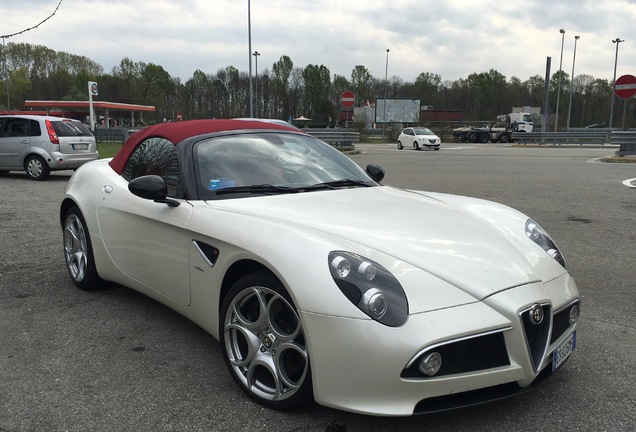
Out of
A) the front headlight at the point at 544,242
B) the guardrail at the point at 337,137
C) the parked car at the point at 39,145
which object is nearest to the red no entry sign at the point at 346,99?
the guardrail at the point at 337,137

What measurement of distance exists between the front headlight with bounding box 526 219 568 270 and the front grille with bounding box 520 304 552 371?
651 mm

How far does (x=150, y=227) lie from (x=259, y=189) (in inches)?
29.9

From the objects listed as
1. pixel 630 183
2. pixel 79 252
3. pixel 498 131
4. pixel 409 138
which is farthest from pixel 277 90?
pixel 79 252

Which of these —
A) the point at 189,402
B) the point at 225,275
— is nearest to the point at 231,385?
the point at 189,402

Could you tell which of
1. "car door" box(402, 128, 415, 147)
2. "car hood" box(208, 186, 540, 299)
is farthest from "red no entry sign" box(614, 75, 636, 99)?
"car hood" box(208, 186, 540, 299)

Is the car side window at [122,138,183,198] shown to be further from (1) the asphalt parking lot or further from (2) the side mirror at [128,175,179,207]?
(1) the asphalt parking lot

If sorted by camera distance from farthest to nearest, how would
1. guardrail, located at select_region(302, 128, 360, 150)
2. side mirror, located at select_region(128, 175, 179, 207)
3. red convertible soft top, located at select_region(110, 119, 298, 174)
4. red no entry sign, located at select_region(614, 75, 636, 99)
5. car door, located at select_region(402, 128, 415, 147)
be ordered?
car door, located at select_region(402, 128, 415, 147), guardrail, located at select_region(302, 128, 360, 150), red no entry sign, located at select_region(614, 75, 636, 99), red convertible soft top, located at select_region(110, 119, 298, 174), side mirror, located at select_region(128, 175, 179, 207)

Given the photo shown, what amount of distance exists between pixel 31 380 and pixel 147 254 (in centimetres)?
96

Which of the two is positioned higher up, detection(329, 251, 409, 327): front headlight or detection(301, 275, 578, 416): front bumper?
detection(329, 251, 409, 327): front headlight

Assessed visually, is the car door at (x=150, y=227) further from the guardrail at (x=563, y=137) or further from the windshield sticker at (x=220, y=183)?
the guardrail at (x=563, y=137)

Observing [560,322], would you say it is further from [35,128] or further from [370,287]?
[35,128]

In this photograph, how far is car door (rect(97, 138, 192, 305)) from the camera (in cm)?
302

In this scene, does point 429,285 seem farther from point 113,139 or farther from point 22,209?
point 113,139

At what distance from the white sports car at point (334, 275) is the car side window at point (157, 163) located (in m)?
0.02
